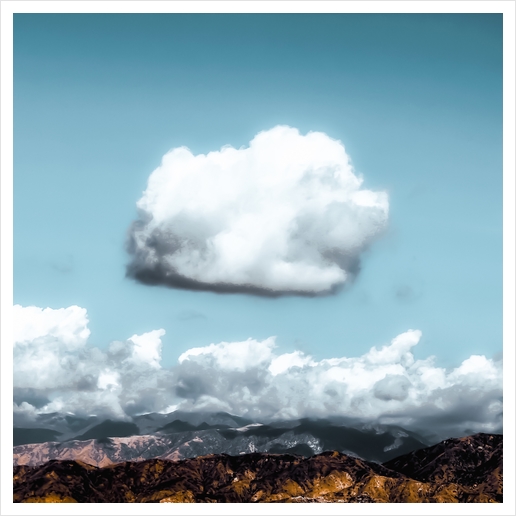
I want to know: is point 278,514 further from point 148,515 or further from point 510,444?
point 510,444

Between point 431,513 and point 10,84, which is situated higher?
point 10,84

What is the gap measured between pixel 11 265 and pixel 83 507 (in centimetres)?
8759

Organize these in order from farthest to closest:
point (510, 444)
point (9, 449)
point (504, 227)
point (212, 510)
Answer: point (212, 510), point (510, 444), point (9, 449), point (504, 227)

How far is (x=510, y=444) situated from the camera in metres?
178

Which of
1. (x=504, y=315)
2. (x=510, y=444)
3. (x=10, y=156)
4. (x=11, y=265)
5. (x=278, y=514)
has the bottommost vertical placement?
(x=278, y=514)

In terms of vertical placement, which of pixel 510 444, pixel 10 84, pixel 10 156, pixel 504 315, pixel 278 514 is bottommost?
pixel 278 514

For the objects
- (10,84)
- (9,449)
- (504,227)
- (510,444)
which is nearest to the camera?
(10,84)

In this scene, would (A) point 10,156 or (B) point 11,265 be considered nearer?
(A) point 10,156

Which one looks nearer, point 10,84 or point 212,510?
point 10,84

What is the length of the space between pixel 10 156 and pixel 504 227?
100695 millimetres

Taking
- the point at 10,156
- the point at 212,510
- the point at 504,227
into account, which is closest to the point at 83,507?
the point at 212,510

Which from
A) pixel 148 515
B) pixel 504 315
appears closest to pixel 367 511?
pixel 148 515

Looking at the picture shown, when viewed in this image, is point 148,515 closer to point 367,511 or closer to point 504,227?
point 367,511

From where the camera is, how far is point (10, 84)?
134m
